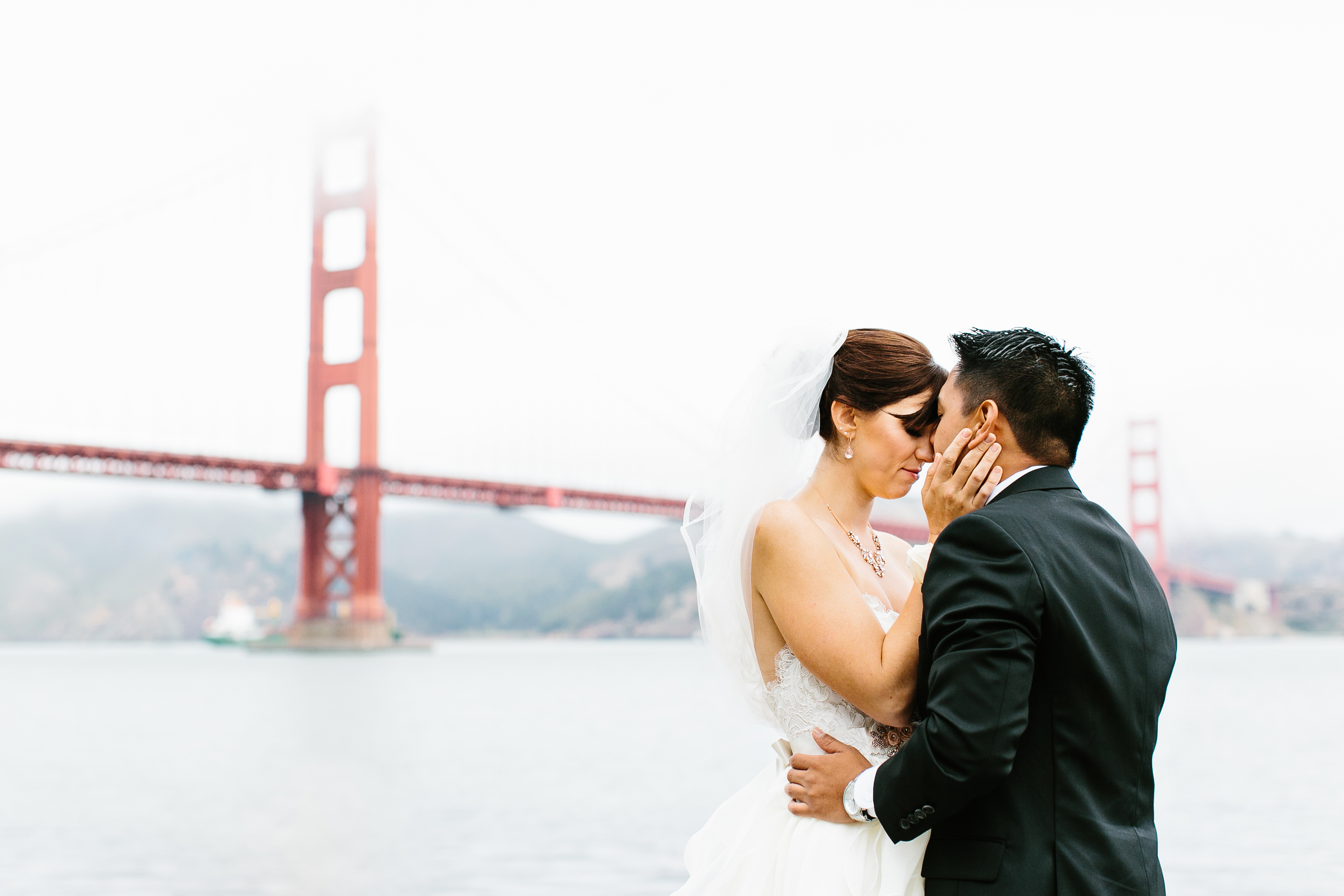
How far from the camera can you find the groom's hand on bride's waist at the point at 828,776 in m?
1.89

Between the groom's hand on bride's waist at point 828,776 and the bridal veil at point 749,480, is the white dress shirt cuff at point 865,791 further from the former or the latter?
the bridal veil at point 749,480

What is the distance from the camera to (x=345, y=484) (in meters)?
31.0

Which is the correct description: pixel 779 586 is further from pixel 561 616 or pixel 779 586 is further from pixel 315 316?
pixel 561 616

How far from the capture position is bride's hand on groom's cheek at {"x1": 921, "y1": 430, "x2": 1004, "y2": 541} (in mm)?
1689

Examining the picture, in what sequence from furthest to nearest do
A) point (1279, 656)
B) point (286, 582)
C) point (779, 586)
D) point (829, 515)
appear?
point (286, 582) < point (1279, 656) < point (829, 515) < point (779, 586)

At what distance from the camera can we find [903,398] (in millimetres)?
2002

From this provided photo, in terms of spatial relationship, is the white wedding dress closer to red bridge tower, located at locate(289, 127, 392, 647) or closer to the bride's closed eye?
the bride's closed eye

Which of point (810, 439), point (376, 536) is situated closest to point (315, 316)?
point (376, 536)

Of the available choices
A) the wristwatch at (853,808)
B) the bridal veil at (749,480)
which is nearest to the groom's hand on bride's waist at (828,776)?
the wristwatch at (853,808)

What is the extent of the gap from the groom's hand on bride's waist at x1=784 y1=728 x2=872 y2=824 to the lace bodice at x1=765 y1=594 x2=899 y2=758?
0.02 m

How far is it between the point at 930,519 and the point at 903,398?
0.30 m

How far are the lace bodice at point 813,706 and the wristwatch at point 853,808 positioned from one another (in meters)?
0.09

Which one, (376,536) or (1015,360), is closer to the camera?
(1015,360)

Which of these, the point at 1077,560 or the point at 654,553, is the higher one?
the point at 1077,560
